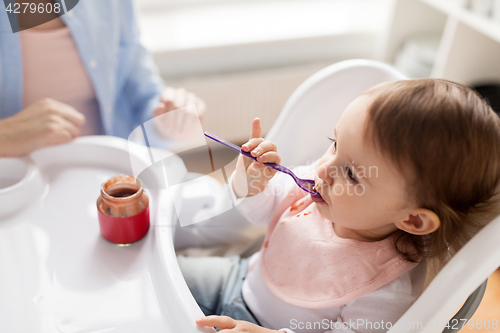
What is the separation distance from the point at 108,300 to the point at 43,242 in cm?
17

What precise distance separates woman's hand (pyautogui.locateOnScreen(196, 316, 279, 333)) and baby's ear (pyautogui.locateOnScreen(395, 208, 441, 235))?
251 mm

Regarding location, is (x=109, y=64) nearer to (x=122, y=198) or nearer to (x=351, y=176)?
(x=122, y=198)

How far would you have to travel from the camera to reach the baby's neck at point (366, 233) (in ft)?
2.15

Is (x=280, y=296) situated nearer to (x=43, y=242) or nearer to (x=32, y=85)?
(x=43, y=242)

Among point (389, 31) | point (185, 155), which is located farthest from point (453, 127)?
point (389, 31)

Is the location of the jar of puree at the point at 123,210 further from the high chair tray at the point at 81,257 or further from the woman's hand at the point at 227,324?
the woman's hand at the point at 227,324

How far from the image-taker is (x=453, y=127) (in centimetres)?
49

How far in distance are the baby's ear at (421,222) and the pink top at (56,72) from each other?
79 cm

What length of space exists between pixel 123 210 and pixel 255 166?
22 centimetres

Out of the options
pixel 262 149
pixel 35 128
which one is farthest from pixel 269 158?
pixel 35 128

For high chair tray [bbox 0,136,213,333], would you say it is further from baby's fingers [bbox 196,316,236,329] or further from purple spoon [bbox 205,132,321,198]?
purple spoon [bbox 205,132,321,198]

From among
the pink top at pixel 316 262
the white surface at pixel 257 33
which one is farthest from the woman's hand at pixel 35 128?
the white surface at pixel 257 33

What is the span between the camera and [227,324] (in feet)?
1.75

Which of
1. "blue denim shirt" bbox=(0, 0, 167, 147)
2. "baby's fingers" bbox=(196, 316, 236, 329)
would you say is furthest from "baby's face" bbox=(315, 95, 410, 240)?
"blue denim shirt" bbox=(0, 0, 167, 147)
